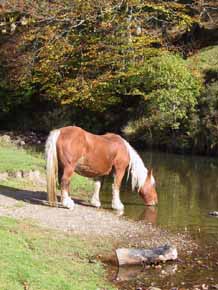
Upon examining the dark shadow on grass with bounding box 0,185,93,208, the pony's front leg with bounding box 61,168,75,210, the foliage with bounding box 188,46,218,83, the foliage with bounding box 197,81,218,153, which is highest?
the foliage with bounding box 188,46,218,83

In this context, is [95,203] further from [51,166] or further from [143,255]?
[143,255]

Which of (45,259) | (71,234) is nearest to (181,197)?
(71,234)

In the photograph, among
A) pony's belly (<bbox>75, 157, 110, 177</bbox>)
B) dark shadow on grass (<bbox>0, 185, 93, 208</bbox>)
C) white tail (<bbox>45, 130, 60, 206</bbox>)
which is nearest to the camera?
white tail (<bbox>45, 130, 60, 206</bbox>)

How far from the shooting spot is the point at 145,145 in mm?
31938

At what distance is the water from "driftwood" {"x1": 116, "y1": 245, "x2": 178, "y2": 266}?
27 cm

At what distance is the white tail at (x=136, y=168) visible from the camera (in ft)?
46.7

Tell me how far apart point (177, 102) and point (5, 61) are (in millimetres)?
14096

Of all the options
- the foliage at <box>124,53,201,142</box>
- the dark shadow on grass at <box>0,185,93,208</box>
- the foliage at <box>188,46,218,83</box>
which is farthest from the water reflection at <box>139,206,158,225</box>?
the foliage at <box>188,46,218,83</box>

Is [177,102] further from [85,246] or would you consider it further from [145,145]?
[85,246]

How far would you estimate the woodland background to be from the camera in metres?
30.4

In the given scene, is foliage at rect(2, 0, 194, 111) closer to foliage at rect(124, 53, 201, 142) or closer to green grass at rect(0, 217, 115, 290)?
foliage at rect(124, 53, 201, 142)

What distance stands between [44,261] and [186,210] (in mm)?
6744

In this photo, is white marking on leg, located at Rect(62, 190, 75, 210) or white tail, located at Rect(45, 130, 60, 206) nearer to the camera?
white tail, located at Rect(45, 130, 60, 206)

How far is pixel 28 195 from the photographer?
1404 centimetres
